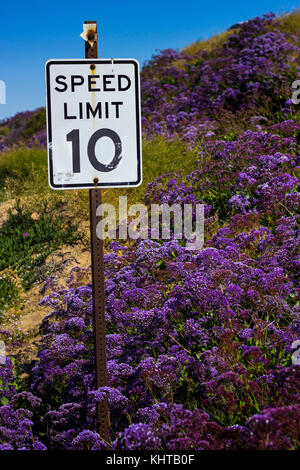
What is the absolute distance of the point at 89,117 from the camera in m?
3.02

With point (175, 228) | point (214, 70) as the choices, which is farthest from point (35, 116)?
point (175, 228)

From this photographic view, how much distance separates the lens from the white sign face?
9.85 ft

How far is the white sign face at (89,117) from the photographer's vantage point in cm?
300

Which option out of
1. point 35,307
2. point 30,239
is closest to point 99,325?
point 35,307

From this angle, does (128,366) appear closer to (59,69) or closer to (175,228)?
(59,69)

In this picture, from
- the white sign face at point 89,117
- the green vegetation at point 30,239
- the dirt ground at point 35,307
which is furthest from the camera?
the green vegetation at point 30,239

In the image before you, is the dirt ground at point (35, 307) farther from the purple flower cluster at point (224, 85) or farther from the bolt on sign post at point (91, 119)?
the purple flower cluster at point (224, 85)

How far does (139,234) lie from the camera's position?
6.11 m

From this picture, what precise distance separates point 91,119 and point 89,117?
0.06 ft

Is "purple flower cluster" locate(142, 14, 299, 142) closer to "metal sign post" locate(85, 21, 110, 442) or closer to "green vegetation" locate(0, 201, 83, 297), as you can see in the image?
"green vegetation" locate(0, 201, 83, 297)

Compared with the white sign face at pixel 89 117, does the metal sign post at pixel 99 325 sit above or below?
below

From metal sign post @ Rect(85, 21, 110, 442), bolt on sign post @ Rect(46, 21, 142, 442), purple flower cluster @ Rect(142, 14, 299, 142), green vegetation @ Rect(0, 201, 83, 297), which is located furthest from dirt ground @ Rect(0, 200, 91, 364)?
purple flower cluster @ Rect(142, 14, 299, 142)

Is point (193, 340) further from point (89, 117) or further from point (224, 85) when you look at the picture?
point (224, 85)

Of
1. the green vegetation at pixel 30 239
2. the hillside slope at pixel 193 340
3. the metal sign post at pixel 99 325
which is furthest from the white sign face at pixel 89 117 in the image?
the green vegetation at pixel 30 239
